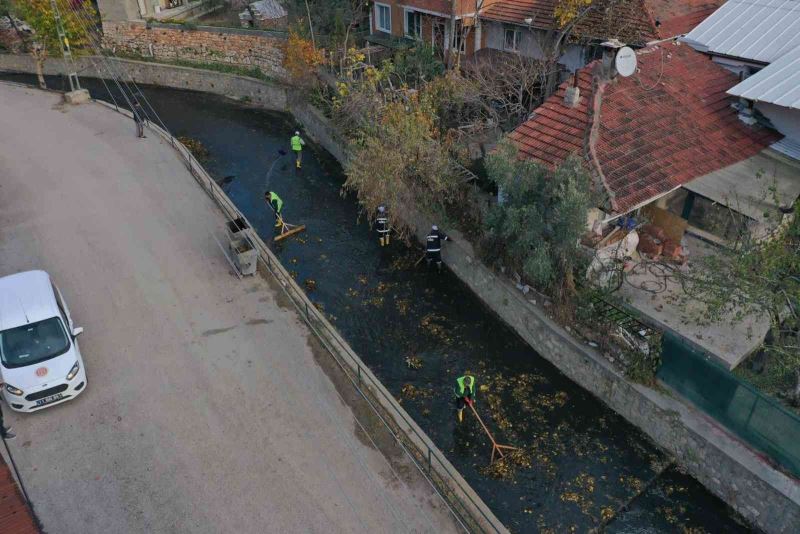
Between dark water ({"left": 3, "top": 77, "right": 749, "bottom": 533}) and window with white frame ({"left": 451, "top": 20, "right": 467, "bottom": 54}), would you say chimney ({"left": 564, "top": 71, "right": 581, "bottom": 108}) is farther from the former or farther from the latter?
window with white frame ({"left": 451, "top": 20, "right": 467, "bottom": 54})

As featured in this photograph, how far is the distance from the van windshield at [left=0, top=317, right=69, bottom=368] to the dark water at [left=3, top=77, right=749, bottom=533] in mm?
7470

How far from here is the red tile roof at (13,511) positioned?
10.3 metres

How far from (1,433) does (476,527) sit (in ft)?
33.8

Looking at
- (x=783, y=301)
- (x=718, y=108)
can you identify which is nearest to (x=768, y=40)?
(x=718, y=108)

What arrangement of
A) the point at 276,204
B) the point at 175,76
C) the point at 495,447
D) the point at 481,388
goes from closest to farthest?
the point at 495,447, the point at 481,388, the point at 276,204, the point at 175,76

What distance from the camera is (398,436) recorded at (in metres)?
13.2

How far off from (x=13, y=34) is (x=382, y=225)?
110ft

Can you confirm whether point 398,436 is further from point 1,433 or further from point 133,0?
point 133,0

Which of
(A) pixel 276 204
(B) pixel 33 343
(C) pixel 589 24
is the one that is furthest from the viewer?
(C) pixel 589 24

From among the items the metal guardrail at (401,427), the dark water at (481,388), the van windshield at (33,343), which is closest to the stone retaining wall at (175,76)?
the dark water at (481,388)

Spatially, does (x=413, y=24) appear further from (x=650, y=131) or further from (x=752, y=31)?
(x=650, y=131)

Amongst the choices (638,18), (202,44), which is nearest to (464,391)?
(638,18)

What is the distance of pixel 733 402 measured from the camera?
1295cm

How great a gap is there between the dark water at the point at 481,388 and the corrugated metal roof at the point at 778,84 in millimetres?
10032
